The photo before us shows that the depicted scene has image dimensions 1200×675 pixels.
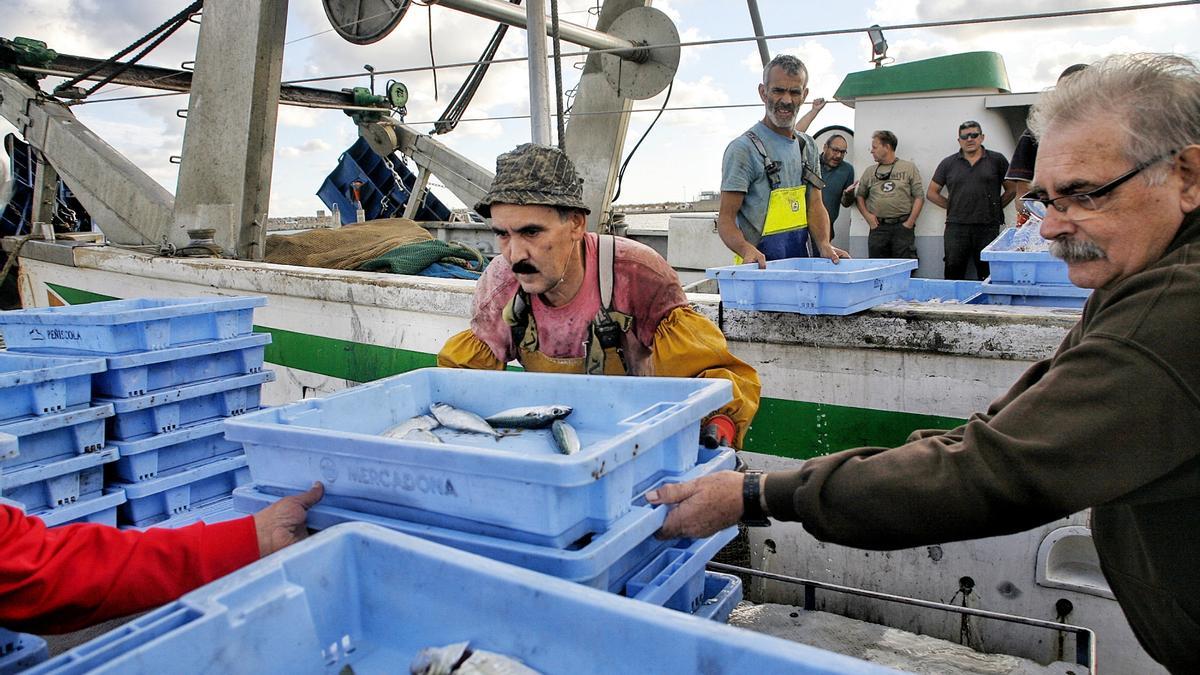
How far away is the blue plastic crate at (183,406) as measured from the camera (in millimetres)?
2908

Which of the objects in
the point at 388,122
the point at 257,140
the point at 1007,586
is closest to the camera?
the point at 1007,586

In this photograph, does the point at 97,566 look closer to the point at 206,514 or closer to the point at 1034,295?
the point at 206,514

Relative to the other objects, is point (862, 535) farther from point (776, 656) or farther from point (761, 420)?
point (761, 420)

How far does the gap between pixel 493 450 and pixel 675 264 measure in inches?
319

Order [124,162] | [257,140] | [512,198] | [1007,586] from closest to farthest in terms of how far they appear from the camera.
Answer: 1. [512,198]
2. [1007,586]
3. [257,140]
4. [124,162]

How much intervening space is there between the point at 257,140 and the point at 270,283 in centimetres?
192

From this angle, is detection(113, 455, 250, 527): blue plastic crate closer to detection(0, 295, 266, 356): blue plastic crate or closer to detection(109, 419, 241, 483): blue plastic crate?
detection(109, 419, 241, 483): blue plastic crate

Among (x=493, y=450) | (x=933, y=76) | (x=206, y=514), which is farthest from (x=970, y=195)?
(x=493, y=450)

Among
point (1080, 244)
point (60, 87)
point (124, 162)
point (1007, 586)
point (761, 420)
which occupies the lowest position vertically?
point (1007, 586)

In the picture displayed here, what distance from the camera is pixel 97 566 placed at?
1.54 meters

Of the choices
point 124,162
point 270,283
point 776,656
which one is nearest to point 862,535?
point 776,656

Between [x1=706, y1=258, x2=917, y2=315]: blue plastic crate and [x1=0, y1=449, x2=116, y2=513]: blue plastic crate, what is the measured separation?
2.46 metres

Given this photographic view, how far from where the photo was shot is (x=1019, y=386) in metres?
1.88

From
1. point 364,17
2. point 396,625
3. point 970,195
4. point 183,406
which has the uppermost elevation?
point 364,17
